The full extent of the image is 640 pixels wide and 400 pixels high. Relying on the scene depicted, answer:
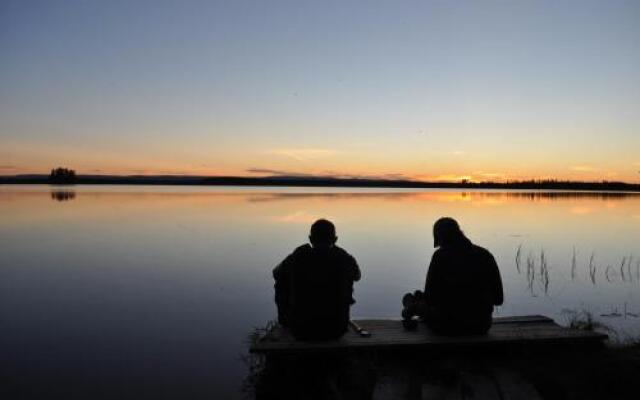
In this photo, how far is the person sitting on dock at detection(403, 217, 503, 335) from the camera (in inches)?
271

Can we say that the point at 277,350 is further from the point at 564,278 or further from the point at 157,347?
the point at 564,278

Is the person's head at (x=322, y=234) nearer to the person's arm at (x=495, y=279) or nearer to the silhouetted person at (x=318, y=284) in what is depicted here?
the silhouetted person at (x=318, y=284)

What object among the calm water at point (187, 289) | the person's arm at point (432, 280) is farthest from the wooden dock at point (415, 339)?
the calm water at point (187, 289)

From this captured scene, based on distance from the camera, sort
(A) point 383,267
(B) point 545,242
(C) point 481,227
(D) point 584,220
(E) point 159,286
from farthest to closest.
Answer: (D) point 584,220 → (C) point 481,227 → (B) point 545,242 → (A) point 383,267 → (E) point 159,286

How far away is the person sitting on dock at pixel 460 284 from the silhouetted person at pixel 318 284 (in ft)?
3.81

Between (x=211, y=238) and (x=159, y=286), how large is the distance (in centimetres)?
1145

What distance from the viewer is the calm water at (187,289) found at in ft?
27.7

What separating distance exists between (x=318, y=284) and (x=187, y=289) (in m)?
8.77

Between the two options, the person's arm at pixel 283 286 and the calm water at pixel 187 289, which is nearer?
the person's arm at pixel 283 286

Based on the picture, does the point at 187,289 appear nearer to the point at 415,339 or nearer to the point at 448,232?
the point at 415,339

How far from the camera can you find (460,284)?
22.6 feet

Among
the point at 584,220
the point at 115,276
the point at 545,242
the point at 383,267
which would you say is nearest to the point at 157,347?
the point at 115,276

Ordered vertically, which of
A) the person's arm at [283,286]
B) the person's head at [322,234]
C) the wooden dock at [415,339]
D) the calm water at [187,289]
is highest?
the person's head at [322,234]

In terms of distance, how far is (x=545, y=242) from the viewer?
85.6ft
